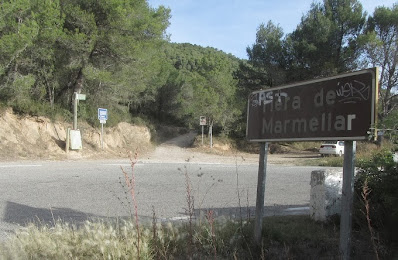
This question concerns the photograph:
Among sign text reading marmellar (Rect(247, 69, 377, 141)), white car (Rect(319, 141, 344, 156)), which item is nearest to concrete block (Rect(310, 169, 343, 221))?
sign text reading marmellar (Rect(247, 69, 377, 141))

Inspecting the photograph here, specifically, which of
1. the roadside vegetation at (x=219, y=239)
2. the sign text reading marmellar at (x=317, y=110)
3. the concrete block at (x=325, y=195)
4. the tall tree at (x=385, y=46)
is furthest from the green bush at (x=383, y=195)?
the tall tree at (x=385, y=46)

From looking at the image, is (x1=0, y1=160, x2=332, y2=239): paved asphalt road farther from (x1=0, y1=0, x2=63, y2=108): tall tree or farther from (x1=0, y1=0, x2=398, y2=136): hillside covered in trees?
(x1=0, y1=0, x2=63, y2=108): tall tree

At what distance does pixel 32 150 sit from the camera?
58.1 feet

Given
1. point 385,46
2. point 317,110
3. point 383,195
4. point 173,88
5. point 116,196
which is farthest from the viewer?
point 173,88

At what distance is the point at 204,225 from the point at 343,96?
2006mm

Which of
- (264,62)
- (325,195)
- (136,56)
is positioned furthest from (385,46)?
(325,195)

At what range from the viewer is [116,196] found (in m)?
5.39

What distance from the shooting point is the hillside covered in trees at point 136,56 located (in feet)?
59.0

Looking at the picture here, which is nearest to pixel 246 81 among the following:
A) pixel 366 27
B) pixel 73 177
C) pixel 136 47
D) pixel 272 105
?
pixel 366 27

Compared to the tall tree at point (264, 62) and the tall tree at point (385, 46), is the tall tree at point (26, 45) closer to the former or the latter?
the tall tree at point (264, 62)

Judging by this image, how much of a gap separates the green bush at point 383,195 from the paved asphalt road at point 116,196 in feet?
4.46

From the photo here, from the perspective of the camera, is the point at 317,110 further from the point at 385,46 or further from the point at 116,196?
the point at 385,46

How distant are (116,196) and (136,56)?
16.5 m

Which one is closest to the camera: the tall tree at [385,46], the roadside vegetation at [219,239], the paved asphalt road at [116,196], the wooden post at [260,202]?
the roadside vegetation at [219,239]
